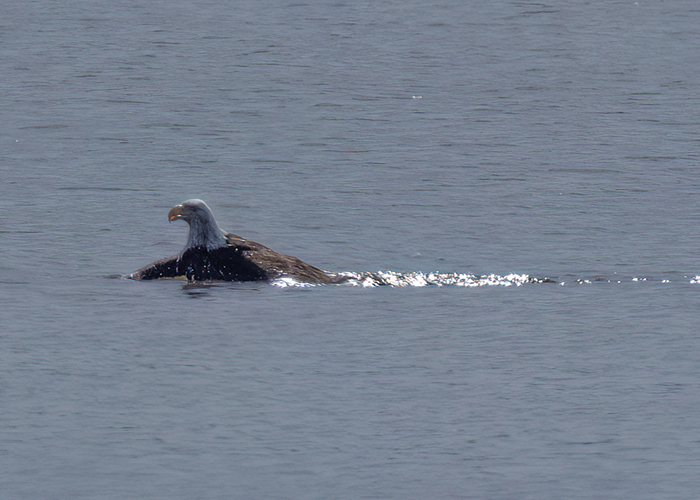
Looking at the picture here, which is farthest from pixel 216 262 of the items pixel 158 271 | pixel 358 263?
pixel 358 263

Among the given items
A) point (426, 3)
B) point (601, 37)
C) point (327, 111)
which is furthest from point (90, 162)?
point (426, 3)

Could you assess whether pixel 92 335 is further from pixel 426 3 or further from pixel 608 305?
pixel 426 3

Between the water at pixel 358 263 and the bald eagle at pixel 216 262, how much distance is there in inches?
18.3

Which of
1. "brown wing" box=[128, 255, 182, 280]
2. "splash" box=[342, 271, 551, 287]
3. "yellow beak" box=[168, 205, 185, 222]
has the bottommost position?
"splash" box=[342, 271, 551, 287]

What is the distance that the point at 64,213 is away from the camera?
1927 cm

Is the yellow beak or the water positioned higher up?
the yellow beak

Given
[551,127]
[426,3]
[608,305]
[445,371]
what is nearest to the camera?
[445,371]

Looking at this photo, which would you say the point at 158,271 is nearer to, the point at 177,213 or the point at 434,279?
the point at 177,213

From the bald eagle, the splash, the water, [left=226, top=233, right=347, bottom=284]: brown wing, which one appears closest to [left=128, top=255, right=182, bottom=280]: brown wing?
the bald eagle

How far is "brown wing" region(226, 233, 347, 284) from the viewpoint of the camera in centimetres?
1561

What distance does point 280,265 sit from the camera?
1577 centimetres

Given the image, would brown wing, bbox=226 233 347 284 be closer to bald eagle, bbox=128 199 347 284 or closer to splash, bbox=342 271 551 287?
bald eagle, bbox=128 199 347 284

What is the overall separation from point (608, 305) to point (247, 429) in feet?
17.0

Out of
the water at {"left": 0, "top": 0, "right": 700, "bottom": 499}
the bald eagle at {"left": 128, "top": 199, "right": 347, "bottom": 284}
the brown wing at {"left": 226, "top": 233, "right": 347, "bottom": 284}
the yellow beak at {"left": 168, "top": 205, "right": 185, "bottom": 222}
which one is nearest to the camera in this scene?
the water at {"left": 0, "top": 0, "right": 700, "bottom": 499}
